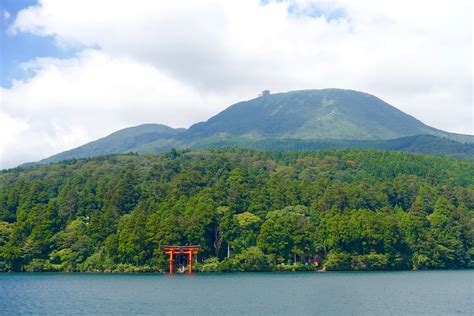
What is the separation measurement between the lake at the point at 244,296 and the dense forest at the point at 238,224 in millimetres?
13686

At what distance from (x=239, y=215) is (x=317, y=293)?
3518 centimetres

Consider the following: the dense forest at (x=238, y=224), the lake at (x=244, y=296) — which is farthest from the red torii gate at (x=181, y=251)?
the lake at (x=244, y=296)

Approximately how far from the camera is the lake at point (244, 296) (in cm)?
3934

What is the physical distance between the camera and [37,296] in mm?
47688

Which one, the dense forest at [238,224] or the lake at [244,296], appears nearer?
the lake at [244,296]

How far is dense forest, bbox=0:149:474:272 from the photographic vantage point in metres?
77.5

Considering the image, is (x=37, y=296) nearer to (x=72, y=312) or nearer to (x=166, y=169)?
(x=72, y=312)

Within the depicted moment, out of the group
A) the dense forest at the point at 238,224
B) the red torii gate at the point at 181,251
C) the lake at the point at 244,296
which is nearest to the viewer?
the lake at the point at 244,296

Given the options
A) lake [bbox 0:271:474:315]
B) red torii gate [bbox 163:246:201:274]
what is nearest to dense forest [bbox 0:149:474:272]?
red torii gate [bbox 163:246:201:274]

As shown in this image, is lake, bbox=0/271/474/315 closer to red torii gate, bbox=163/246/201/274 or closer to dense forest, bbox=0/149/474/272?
red torii gate, bbox=163/246/201/274

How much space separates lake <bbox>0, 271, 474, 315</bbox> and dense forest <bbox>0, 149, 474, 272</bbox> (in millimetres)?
13686

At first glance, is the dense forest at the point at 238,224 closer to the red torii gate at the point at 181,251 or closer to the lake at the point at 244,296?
the red torii gate at the point at 181,251

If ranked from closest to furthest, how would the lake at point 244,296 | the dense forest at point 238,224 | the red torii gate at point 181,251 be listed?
the lake at point 244,296, the red torii gate at point 181,251, the dense forest at point 238,224

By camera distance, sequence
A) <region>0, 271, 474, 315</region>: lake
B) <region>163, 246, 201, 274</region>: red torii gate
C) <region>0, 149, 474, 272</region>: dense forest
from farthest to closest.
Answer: <region>0, 149, 474, 272</region>: dense forest
<region>163, 246, 201, 274</region>: red torii gate
<region>0, 271, 474, 315</region>: lake
